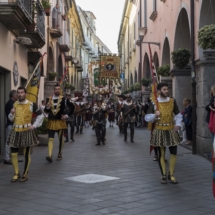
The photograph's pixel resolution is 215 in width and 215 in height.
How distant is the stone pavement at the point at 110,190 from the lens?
590 cm

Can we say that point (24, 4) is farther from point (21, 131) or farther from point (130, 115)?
point (21, 131)

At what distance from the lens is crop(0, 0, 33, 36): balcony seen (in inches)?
429

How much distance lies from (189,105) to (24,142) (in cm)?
772

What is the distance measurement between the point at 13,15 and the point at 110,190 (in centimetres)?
586

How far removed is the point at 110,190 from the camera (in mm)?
7098

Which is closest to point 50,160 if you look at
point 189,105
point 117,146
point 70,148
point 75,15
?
point 70,148

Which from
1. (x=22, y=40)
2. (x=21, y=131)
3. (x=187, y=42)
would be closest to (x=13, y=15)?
(x=22, y=40)

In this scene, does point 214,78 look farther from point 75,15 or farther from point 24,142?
point 75,15

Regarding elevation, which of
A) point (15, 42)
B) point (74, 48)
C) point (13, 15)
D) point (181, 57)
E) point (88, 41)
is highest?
point (88, 41)

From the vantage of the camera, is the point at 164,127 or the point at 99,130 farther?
the point at 99,130

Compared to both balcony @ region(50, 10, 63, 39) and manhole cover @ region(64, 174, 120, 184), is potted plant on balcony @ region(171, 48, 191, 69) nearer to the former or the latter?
manhole cover @ region(64, 174, 120, 184)

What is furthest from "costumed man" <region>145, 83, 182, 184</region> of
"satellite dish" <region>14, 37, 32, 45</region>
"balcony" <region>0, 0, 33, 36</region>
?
"satellite dish" <region>14, 37, 32, 45</region>

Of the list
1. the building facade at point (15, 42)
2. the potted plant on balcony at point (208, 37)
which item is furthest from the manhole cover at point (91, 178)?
the building facade at point (15, 42)

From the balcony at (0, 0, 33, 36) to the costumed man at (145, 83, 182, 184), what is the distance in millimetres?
4837
